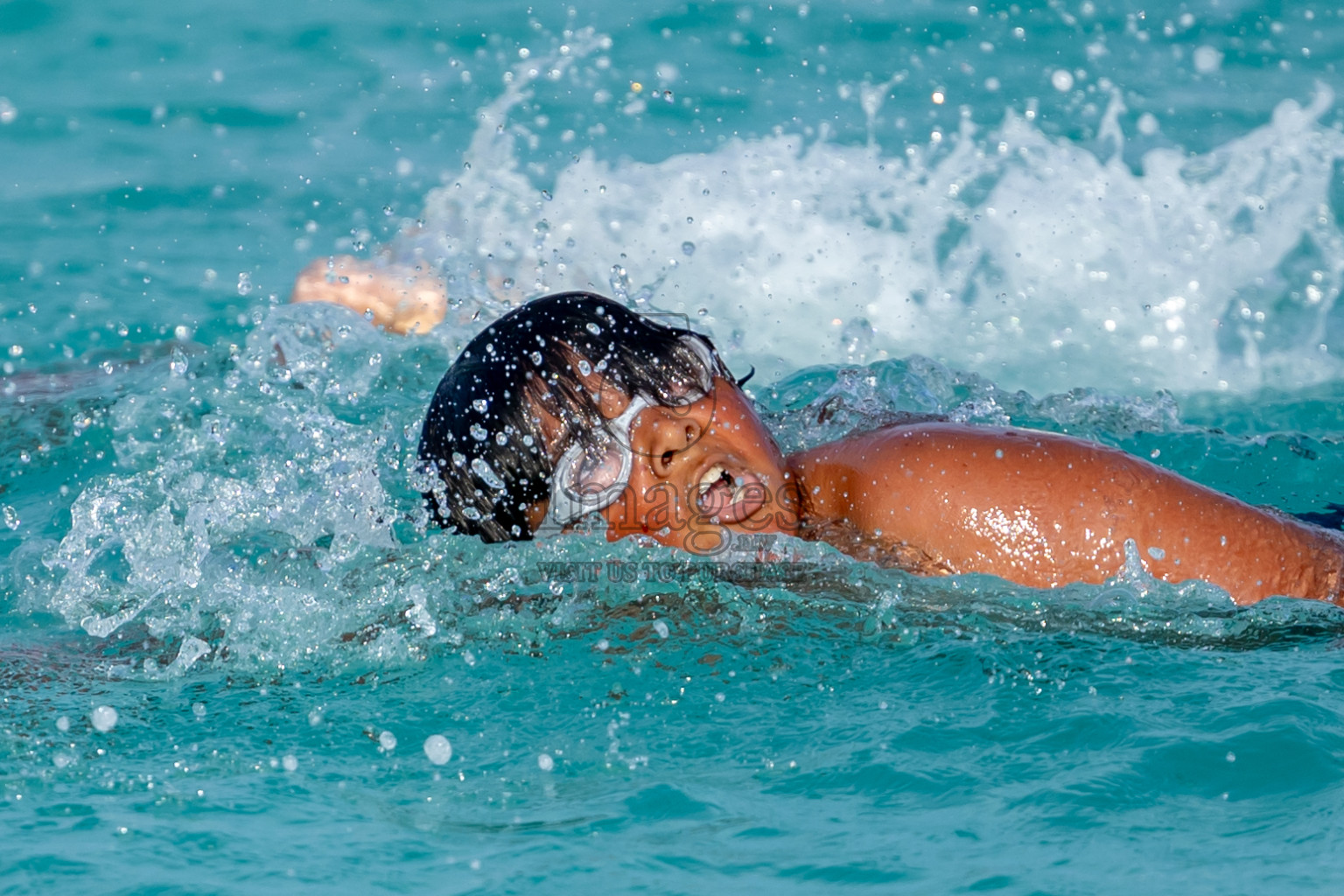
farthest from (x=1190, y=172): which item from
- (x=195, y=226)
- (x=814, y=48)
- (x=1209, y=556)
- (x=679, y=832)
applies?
(x=679, y=832)

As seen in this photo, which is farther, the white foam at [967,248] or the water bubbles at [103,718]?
the white foam at [967,248]

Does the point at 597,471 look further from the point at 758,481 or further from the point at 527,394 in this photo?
the point at 758,481

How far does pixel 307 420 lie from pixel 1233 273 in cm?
418

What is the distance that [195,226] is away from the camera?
6.80 m

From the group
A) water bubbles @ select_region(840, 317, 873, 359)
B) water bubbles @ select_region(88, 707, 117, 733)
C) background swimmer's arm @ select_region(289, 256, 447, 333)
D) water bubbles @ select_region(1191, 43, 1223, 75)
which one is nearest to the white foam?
water bubbles @ select_region(840, 317, 873, 359)

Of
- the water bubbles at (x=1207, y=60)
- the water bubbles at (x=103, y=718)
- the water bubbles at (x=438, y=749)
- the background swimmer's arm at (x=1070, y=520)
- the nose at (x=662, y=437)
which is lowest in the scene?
the water bubbles at (x=438, y=749)

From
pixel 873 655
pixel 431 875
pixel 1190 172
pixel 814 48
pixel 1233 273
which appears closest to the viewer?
pixel 431 875

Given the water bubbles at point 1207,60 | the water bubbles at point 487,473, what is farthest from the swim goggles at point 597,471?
the water bubbles at point 1207,60

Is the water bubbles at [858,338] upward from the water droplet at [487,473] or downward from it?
downward

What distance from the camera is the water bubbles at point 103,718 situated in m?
2.53

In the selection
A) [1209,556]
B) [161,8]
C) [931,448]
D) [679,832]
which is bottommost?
[679,832]

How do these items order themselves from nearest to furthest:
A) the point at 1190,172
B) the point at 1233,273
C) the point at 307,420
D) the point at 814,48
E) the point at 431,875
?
the point at 431,875
the point at 307,420
the point at 1233,273
the point at 1190,172
the point at 814,48

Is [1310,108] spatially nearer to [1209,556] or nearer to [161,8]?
[1209,556]

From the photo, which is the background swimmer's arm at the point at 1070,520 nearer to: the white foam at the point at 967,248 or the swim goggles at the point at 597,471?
the swim goggles at the point at 597,471
